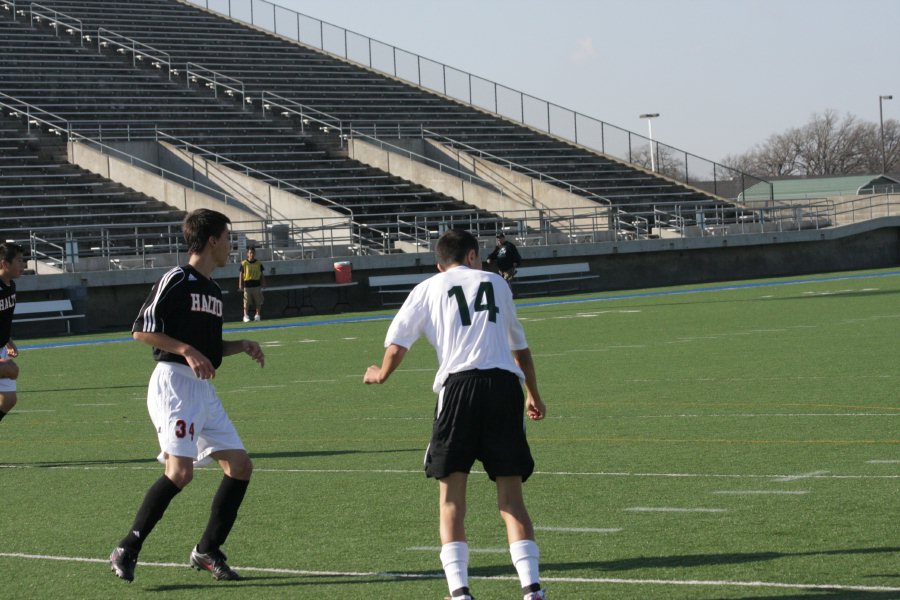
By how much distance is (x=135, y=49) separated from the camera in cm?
5153

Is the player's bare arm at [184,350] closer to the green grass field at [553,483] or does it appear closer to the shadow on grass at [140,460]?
the green grass field at [553,483]

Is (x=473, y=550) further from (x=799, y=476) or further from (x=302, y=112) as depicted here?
(x=302, y=112)

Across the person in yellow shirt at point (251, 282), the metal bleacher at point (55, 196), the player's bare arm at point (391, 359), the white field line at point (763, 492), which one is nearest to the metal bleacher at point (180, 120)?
the metal bleacher at point (55, 196)

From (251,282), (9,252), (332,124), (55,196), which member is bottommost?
(251,282)

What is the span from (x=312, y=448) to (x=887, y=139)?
119m


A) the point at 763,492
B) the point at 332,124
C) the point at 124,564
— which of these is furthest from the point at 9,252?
the point at 332,124

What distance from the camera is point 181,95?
48812 mm

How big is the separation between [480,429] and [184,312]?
1803 mm

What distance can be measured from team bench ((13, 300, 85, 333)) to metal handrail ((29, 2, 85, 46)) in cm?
2272

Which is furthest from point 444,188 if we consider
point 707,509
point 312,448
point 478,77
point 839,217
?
point 707,509

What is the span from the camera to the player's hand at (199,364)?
6551 millimetres

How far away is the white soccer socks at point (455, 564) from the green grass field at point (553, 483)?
0.67 meters

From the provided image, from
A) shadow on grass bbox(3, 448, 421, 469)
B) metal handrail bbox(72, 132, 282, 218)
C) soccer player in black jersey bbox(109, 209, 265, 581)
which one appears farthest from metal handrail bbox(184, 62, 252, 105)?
soccer player in black jersey bbox(109, 209, 265, 581)

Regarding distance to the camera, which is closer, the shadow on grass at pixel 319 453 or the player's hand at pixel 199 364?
the player's hand at pixel 199 364
